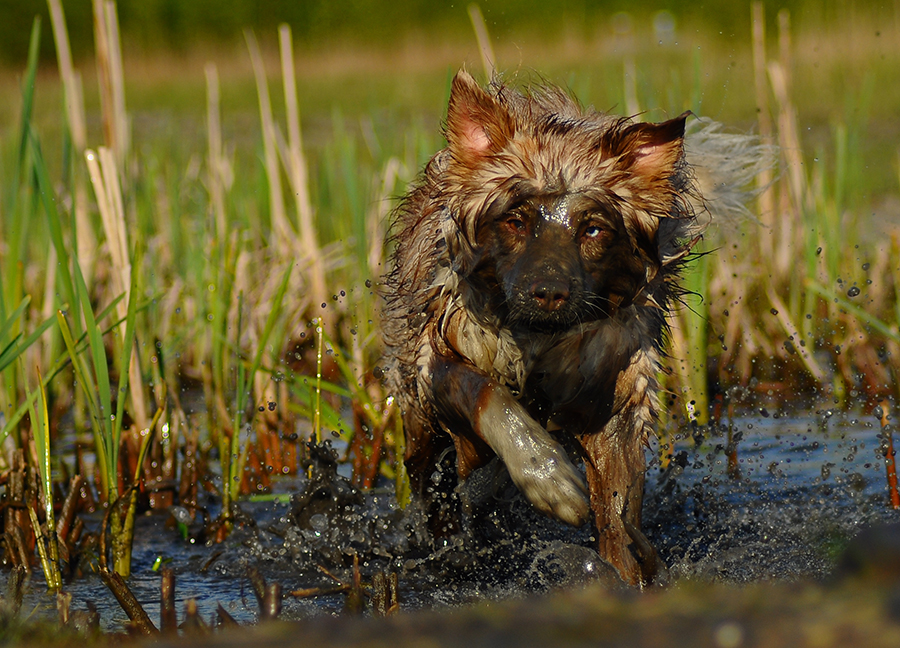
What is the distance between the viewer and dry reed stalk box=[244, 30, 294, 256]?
5.93 meters

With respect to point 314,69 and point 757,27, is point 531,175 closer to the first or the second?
point 757,27

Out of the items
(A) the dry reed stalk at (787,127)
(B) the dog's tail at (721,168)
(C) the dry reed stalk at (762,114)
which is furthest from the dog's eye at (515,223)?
(A) the dry reed stalk at (787,127)

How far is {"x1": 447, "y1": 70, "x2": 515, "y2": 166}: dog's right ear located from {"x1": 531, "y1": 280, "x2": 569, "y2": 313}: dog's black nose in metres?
0.74

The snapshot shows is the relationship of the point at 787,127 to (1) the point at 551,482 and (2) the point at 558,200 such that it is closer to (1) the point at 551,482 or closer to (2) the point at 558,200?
(2) the point at 558,200

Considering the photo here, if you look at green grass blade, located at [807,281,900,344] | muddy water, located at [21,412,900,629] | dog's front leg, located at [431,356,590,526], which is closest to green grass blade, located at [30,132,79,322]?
muddy water, located at [21,412,900,629]

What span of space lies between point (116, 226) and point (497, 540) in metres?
2.03

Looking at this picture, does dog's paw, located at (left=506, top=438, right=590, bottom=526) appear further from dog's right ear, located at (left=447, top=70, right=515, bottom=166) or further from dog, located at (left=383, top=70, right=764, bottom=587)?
dog's right ear, located at (left=447, top=70, right=515, bottom=166)

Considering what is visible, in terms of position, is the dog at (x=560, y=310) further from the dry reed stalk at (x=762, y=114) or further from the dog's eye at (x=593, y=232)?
the dry reed stalk at (x=762, y=114)

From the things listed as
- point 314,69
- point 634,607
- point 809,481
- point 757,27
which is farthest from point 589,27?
point 634,607

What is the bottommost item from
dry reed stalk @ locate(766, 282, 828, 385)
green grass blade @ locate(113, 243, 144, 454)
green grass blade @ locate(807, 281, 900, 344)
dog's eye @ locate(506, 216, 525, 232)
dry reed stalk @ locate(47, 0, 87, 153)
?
dry reed stalk @ locate(766, 282, 828, 385)

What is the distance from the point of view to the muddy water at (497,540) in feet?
11.6

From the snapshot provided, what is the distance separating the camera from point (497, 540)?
420cm

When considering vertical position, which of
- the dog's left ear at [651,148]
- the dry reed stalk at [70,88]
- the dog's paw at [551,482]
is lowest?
the dog's paw at [551,482]

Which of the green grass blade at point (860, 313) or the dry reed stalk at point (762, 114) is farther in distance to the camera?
the dry reed stalk at point (762, 114)
